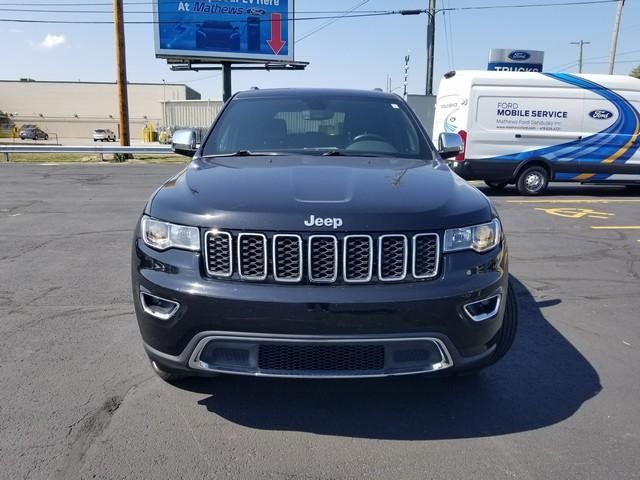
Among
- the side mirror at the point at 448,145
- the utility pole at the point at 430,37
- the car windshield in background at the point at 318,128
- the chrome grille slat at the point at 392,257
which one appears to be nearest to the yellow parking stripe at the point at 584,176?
the side mirror at the point at 448,145

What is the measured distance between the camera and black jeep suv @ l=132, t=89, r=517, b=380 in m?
2.48

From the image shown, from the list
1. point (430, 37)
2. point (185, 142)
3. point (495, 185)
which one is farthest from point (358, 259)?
point (430, 37)

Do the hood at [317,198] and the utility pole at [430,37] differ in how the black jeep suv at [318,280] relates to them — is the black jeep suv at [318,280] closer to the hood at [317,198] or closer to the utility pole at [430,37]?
the hood at [317,198]

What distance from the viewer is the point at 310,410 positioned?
9.80ft

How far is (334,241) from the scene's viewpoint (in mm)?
2525

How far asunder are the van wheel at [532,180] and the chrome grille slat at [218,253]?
442 inches

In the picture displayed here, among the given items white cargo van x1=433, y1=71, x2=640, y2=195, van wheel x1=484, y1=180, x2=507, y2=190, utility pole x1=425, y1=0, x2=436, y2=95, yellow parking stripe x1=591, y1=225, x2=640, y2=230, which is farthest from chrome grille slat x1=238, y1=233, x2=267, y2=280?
utility pole x1=425, y1=0, x2=436, y2=95

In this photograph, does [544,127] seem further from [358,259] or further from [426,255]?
[358,259]

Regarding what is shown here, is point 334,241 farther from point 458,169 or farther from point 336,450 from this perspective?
point 458,169

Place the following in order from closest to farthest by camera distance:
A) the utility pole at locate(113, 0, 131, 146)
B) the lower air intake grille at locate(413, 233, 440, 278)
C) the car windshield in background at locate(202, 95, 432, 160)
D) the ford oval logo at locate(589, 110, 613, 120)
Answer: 1. the lower air intake grille at locate(413, 233, 440, 278)
2. the car windshield in background at locate(202, 95, 432, 160)
3. the ford oval logo at locate(589, 110, 613, 120)
4. the utility pole at locate(113, 0, 131, 146)

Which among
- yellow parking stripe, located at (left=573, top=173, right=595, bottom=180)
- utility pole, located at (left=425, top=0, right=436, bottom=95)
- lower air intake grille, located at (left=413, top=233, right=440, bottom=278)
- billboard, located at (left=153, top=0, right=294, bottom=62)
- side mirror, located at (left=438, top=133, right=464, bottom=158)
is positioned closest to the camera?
lower air intake grille, located at (left=413, top=233, right=440, bottom=278)

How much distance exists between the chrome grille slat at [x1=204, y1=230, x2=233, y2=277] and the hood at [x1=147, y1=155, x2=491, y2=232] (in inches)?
2.1

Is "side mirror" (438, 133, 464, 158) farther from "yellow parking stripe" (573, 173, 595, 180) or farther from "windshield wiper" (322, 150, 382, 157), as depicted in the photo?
"yellow parking stripe" (573, 173, 595, 180)

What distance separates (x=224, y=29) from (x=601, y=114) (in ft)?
63.0
